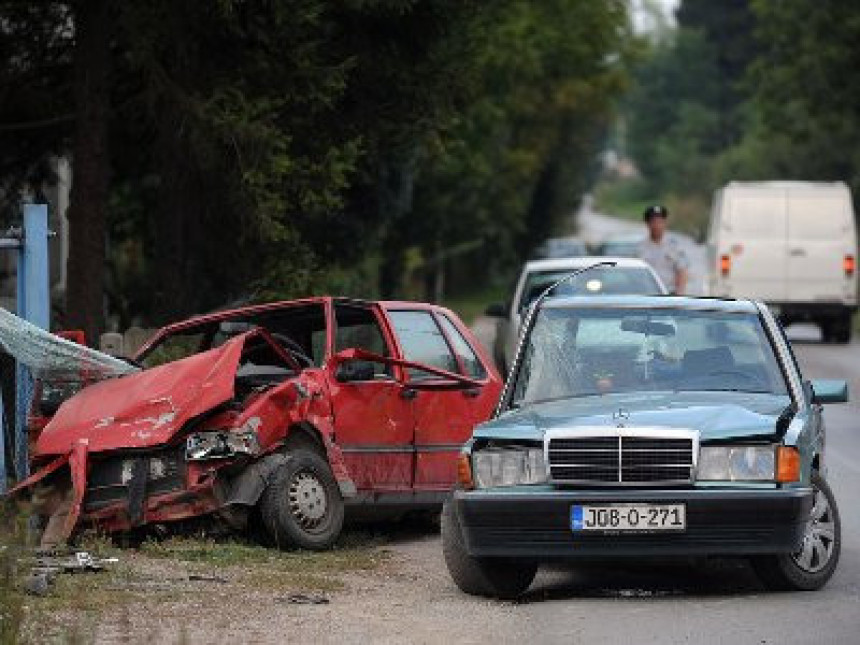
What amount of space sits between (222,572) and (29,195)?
1411 cm

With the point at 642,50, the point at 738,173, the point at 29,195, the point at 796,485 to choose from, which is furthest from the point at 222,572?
the point at 738,173

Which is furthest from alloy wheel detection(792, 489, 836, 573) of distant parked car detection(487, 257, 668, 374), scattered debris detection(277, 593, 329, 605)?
distant parked car detection(487, 257, 668, 374)

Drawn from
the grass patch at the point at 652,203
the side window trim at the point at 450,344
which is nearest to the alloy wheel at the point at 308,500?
the side window trim at the point at 450,344

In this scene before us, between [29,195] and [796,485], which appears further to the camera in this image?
[29,195]

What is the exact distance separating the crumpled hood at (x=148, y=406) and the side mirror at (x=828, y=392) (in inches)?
126

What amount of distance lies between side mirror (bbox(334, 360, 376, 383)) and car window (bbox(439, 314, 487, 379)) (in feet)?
3.95

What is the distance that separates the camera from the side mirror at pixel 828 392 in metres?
12.5

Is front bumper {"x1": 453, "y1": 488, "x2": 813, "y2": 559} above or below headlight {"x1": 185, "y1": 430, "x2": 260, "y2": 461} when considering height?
below

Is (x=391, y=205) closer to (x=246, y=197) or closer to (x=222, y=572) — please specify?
(x=246, y=197)

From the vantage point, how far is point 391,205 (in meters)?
33.4

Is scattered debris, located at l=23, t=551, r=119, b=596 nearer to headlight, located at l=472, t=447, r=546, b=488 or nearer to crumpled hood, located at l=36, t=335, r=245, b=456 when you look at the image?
crumpled hood, located at l=36, t=335, r=245, b=456

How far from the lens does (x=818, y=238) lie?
3731 cm

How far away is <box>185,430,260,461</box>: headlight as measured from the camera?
510 inches

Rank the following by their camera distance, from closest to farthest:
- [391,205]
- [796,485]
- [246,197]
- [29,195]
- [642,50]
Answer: [796,485] < [246,197] < [29,195] < [391,205] < [642,50]
